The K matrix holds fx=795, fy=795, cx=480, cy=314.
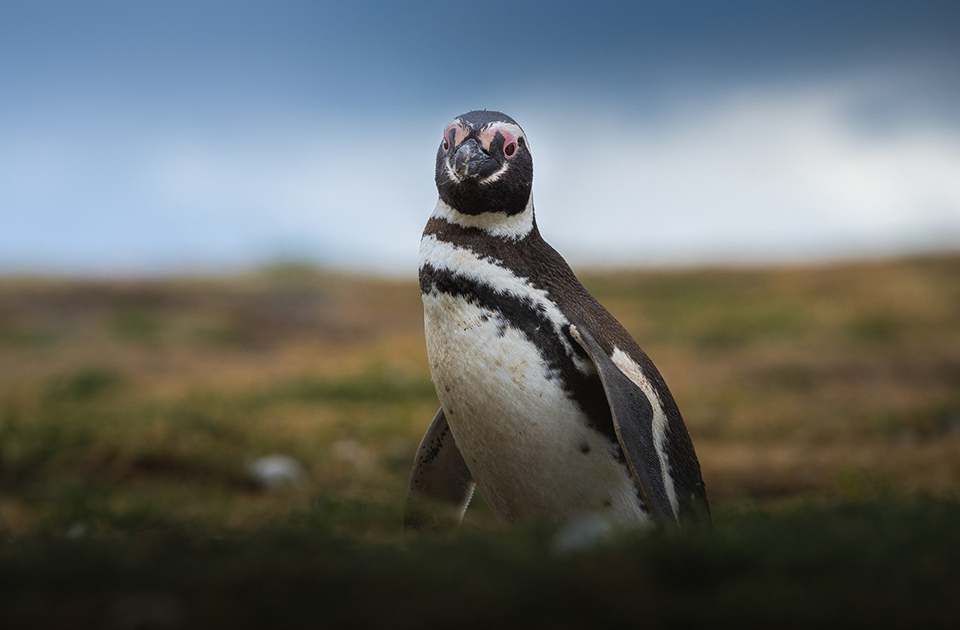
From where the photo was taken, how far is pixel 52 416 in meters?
7.58

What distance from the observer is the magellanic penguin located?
2971mm

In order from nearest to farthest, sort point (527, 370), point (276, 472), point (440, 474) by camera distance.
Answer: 1. point (527, 370)
2. point (440, 474)
3. point (276, 472)

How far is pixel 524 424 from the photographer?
2.99 m

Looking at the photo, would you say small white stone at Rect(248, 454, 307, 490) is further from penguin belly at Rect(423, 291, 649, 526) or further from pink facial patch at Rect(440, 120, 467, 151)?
pink facial patch at Rect(440, 120, 467, 151)

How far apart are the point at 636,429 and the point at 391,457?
4.67 m

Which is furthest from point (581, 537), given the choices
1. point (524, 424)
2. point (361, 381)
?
point (361, 381)

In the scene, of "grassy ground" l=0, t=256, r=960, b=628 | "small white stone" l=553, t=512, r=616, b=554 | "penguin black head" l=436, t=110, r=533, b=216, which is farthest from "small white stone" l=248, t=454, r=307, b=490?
"small white stone" l=553, t=512, r=616, b=554

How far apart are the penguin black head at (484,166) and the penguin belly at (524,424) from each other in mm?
415

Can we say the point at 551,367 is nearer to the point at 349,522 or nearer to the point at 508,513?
the point at 508,513

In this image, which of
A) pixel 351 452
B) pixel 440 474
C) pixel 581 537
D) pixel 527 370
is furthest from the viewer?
pixel 351 452

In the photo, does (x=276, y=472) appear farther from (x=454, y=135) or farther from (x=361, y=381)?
(x=454, y=135)

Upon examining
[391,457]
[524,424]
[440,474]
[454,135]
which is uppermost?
[454,135]

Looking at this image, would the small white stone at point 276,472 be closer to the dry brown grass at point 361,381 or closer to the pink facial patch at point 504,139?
the dry brown grass at point 361,381

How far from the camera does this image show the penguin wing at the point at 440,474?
3.75m
